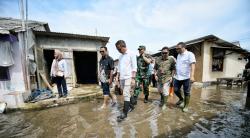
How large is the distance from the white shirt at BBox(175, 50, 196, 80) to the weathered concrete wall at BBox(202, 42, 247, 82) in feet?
27.6

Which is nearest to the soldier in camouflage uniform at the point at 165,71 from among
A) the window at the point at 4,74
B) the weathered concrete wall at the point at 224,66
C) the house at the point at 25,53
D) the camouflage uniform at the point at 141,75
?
the camouflage uniform at the point at 141,75

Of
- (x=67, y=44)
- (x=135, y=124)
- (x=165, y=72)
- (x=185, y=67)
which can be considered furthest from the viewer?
(x=67, y=44)

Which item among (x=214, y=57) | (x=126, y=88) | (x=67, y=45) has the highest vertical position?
(x=67, y=45)

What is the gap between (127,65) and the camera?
3436 mm

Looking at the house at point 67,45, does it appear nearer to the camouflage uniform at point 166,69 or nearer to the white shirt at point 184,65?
the camouflage uniform at point 166,69

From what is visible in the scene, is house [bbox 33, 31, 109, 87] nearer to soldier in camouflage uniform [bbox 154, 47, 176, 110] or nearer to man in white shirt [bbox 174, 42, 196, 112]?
soldier in camouflage uniform [bbox 154, 47, 176, 110]

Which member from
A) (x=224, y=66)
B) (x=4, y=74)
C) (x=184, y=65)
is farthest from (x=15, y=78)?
(x=224, y=66)

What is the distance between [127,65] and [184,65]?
5.06ft

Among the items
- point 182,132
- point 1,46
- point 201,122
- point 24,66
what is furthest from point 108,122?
point 1,46

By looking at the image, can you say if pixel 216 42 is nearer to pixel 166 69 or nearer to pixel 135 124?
pixel 166 69

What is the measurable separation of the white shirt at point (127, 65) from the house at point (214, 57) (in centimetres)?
908

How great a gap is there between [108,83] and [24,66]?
386 cm

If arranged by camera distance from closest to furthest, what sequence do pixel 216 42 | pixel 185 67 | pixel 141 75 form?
pixel 185 67
pixel 141 75
pixel 216 42

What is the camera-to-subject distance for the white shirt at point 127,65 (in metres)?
3.41
